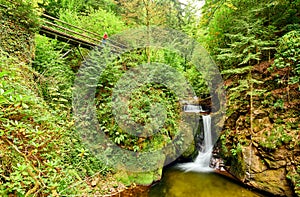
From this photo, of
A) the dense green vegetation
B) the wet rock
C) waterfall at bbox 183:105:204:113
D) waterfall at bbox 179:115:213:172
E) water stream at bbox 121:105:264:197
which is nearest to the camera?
the dense green vegetation

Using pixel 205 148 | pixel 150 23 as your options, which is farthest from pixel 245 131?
pixel 150 23

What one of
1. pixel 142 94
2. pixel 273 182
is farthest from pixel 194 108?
pixel 273 182

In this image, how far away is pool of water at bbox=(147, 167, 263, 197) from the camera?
17.3ft

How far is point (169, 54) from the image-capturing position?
10.5 metres

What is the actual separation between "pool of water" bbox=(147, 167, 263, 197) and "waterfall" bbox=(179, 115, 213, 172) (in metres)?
0.63

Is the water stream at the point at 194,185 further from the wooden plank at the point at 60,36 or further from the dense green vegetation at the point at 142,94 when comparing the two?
the wooden plank at the point at 60,36

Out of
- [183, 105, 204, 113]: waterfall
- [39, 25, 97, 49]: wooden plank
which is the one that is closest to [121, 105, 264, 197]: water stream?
[183, 105, 204, 113]: waterfall

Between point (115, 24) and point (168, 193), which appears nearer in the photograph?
point (168, 193)

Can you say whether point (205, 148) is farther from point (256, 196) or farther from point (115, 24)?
point (115, 24)

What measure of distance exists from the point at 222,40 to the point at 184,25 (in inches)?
229

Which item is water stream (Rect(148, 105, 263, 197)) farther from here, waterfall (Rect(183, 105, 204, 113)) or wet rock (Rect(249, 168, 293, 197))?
waterfall (Rect(183, 105, 204, 113))

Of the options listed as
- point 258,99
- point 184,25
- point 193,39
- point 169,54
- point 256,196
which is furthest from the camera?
point 184,25

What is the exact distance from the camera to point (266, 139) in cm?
533

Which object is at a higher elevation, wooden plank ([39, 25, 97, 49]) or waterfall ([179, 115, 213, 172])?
wooden plank ([39, 25, 97, 49])
